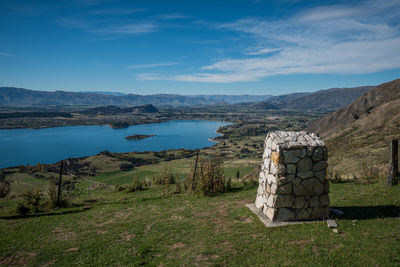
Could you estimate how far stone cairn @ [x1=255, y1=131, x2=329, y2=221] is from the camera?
773cm

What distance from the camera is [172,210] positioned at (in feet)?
32.9

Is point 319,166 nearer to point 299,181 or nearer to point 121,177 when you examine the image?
point 299,181

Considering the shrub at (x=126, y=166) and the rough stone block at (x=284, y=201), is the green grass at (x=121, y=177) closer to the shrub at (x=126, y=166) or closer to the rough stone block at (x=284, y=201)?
the shrub at (x=126, y=166)

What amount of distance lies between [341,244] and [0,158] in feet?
386

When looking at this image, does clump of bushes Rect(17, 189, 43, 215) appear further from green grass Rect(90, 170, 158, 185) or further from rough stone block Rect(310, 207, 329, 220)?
green grass Rect(90, 170, 158, 185)

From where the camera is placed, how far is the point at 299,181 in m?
7.78

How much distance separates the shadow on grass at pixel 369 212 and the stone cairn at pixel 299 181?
0.78 m

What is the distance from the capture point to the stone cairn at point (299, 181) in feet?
25.3

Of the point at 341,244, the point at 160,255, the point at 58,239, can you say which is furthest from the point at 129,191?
the point at 341,244

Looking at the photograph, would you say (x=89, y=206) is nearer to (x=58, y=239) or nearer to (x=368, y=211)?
(x=58, y=239)

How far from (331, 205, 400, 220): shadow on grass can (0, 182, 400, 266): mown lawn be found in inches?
1.0

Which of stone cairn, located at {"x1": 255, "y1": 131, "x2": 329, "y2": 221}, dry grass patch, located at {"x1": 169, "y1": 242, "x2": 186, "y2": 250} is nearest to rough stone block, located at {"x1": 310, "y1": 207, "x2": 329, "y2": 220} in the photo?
stone cairn, located at {"x1": 255, "y1": 131, "x2": 329, "y2": 221}

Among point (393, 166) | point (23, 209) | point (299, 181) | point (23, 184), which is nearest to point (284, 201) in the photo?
point (299, 181)

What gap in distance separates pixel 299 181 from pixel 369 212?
2.48 m
